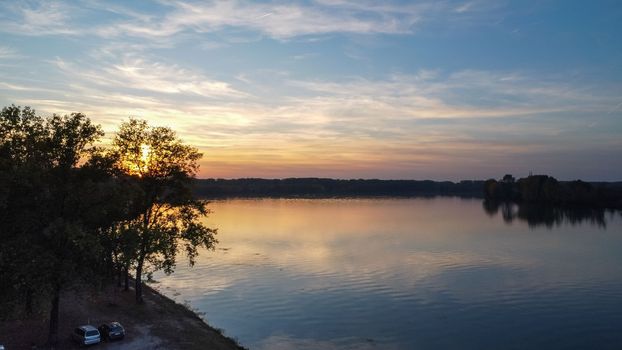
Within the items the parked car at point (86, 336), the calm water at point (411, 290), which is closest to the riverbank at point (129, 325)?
the parked car at point (86, 336)

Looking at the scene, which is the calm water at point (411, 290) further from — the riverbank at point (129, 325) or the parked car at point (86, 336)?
the parked car at point (86, 336)

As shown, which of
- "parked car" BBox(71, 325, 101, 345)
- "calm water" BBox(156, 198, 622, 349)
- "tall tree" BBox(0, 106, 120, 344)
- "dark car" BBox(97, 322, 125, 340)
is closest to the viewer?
"tall tree" BBox(0, 106, 120, 344)

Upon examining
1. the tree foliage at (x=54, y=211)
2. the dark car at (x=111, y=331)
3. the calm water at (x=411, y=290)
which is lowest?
the calm water at (x=411, y=290)

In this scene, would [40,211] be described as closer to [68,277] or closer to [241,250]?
[68,277]

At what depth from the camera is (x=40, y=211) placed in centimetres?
3322

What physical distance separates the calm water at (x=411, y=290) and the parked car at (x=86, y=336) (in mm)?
12554

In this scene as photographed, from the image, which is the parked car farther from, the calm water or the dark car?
the calm water

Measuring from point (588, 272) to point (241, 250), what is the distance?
5841 cm

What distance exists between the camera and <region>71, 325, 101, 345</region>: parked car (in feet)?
116

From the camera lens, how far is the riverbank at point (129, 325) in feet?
120

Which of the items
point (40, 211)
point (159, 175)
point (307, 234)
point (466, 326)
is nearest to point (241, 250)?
point (307, 234)

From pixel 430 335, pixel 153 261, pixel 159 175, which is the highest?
pixel 159 175

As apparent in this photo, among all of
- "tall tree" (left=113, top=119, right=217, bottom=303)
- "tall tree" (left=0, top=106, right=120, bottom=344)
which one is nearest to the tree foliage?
"tall tree" (left=0, top=106, right=120, bottom=344)

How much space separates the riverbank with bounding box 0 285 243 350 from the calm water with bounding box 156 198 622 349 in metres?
3.62
